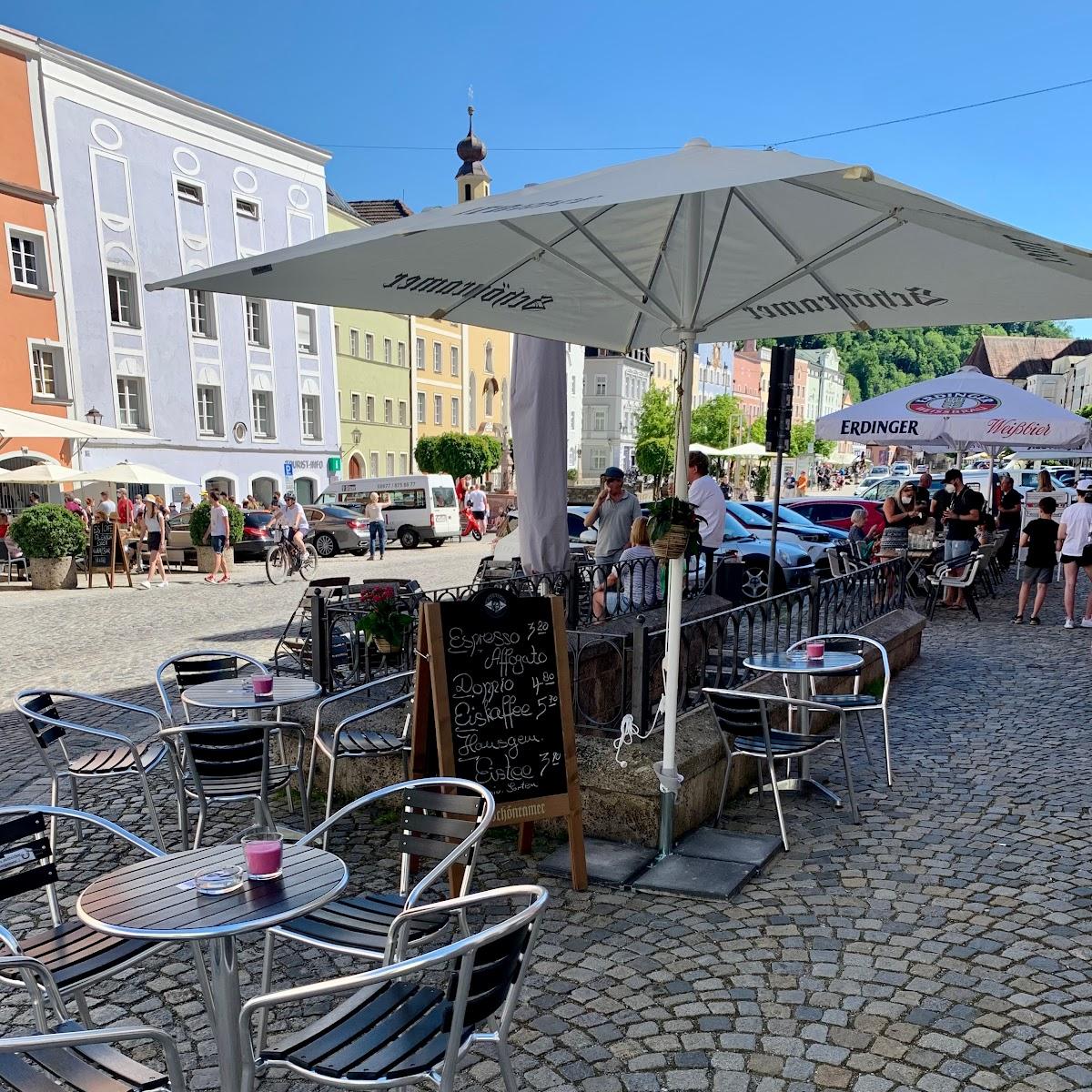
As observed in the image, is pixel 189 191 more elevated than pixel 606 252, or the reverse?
pixel 189 191

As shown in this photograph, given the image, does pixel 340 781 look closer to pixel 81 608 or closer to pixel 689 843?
pixel 689 843

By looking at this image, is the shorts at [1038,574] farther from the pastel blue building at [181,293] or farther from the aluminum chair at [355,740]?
the pastel blue building at [181,293]

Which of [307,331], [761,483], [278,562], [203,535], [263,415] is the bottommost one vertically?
[761,483]

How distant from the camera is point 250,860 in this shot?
108 inches

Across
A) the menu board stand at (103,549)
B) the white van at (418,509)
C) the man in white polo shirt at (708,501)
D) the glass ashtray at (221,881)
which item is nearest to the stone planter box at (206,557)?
the menu board stand at (103,549)

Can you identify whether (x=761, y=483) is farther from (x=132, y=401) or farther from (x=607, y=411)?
(x=132, y=401)

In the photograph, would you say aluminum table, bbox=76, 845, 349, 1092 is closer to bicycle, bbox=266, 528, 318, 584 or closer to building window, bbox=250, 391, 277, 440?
bicycle, bbox=266, 528, 318, 584

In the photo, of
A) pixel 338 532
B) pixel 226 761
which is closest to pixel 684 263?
pixel 226 761

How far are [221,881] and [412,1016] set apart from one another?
672 mm

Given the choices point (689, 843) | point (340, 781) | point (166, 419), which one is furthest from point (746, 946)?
point (166, 419)

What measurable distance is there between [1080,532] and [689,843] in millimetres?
8643

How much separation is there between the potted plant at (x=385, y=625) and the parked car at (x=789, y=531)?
9655mm

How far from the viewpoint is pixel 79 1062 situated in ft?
7.63

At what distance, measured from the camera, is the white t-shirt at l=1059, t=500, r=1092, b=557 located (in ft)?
36.7
